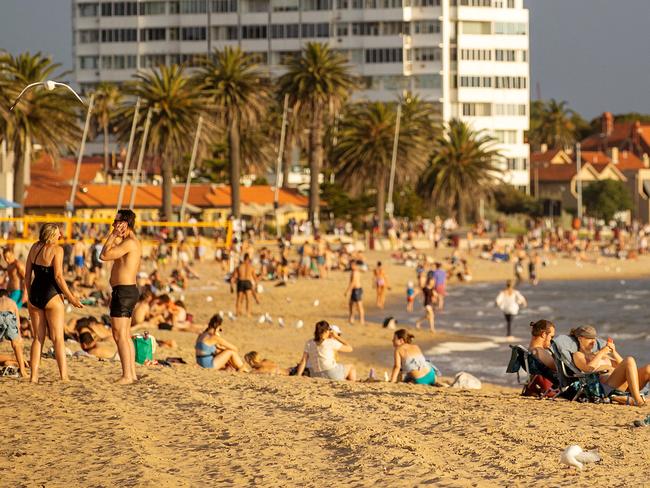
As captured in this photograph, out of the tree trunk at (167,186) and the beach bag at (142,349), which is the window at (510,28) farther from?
the beach bag at (142,349)

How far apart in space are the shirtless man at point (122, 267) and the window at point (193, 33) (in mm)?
99139

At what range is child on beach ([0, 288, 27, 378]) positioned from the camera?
557 inches

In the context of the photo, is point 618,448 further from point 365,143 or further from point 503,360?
point 365,143

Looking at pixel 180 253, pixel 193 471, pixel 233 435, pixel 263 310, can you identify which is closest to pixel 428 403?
pixel 233 435

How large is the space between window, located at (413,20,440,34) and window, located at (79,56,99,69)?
2594 centimetres

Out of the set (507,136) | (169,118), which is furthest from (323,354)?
(507,136)

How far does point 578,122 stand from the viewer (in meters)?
150

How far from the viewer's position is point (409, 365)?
16.4m

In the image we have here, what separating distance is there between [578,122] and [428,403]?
140 m

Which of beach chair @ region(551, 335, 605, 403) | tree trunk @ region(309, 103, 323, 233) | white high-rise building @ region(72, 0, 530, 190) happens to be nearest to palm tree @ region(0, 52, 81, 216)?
tree trunk @ region(309, 103, 323, 233)

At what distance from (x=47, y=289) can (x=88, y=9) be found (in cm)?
10279

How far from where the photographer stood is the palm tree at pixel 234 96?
6475 cm

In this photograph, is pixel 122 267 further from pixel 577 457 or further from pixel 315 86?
pixel 315 86

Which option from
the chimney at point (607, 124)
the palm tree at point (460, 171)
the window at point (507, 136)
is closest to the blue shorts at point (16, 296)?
the palm tree at point (460, 171)
